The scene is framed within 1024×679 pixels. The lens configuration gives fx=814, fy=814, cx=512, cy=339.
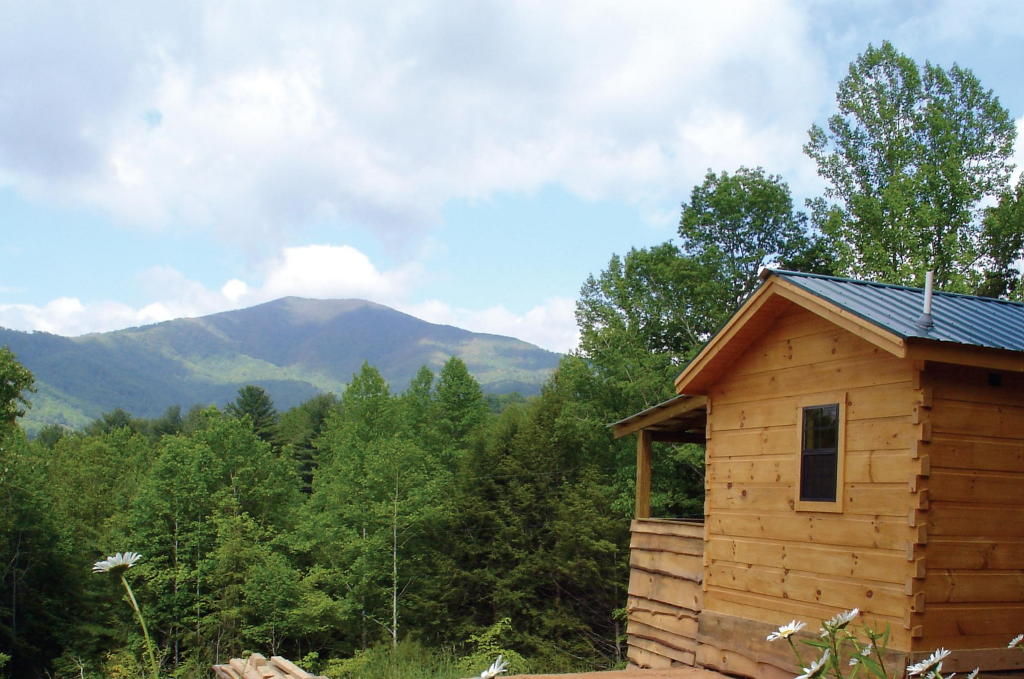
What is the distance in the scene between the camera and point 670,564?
10.4 m

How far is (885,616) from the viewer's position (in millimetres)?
6898

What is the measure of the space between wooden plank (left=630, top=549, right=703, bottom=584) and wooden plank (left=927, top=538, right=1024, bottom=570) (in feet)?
10.8

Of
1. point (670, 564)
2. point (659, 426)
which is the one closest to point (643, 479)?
point (659, 426)

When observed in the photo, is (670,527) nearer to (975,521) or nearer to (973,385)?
(975,521)

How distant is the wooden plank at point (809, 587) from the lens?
22.7 ft

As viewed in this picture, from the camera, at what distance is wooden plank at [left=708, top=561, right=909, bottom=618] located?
272 inches

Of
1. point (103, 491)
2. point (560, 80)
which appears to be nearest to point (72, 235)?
point (103, 491)

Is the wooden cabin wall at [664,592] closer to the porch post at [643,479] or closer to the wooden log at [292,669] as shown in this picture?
the porch post at [643,479]

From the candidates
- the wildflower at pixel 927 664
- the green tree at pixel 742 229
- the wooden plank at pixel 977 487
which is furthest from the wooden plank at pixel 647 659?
the green tree at pixel 742 229

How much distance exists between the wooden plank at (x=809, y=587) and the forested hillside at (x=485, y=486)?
42.9 ft

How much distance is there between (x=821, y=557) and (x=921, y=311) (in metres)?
2.53

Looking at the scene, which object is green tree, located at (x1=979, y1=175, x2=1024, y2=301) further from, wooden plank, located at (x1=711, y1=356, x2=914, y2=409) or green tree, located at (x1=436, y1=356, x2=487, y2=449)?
green tree, located at (x1=436, y1=356, x2=487, y2=449)

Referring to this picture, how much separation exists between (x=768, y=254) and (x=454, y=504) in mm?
14387

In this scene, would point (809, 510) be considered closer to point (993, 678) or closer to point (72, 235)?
point (993, 678)
